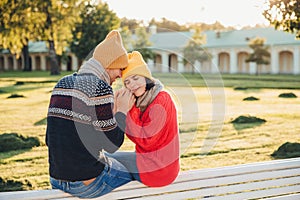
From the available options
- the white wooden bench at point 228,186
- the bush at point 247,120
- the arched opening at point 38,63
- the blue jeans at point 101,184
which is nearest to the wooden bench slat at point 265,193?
the white wooden bench at point 228,186

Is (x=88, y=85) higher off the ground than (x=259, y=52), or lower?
Result: higher

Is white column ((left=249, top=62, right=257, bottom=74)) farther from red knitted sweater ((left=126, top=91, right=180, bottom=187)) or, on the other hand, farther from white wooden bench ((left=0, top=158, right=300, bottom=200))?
red knitted sweater ((left=126, top=91, right=180, bottom=187))

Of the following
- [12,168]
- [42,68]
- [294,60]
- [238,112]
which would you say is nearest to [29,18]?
[238,112]

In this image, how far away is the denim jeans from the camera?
3123 mm

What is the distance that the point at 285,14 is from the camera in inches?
320

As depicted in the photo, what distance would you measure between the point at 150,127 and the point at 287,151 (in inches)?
230

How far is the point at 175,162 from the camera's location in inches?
122

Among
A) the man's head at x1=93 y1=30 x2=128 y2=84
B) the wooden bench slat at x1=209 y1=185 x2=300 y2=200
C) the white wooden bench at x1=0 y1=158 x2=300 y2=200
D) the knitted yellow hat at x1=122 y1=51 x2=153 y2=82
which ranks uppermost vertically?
the man's head at x1=93 y1=30 x2=128 y2=84

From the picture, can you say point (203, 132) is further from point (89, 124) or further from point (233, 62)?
point (233, 62)

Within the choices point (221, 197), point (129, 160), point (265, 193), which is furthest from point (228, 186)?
point (129, 160)

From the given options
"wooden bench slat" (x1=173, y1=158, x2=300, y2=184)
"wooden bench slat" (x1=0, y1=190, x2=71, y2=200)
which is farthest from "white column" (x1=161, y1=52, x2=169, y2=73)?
"wooden bench slat" (x1=0, y1=190, x2=71, y2=200)

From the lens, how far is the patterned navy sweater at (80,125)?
2.73 metres

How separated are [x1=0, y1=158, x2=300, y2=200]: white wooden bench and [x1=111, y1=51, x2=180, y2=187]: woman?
0.09 metres

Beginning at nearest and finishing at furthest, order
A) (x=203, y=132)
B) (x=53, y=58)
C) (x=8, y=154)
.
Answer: (x=8, y=154), (x=203, y=132), (x=53, y=58)
